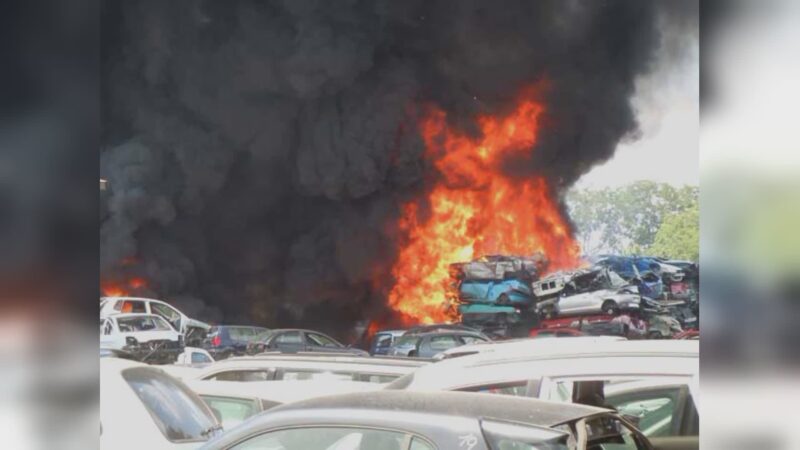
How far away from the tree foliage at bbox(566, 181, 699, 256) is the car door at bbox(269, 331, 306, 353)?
163cm

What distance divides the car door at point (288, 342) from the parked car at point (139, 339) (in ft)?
1.84

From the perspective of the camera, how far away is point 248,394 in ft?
16.9

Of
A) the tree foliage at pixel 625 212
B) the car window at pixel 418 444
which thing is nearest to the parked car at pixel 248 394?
the tree foliage at pixel 625 212

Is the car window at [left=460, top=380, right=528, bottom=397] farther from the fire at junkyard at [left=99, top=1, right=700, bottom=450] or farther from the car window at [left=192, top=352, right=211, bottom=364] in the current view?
the car window at [left=192, top=352, right=211, bottom=364]

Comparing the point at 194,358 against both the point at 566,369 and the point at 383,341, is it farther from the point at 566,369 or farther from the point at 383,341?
the point at 566,369

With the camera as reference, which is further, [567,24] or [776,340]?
[567,24]

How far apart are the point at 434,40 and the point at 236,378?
2.19 meters

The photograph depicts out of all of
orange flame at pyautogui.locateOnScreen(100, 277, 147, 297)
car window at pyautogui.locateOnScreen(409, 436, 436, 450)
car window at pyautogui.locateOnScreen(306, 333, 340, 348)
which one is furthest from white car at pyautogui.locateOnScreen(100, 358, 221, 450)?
car window at pyautogui.locateOnScreen(409, 436, 436, 450)

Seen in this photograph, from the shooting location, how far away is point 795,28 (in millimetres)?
3766

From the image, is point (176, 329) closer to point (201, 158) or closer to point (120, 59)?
point (201, 158)

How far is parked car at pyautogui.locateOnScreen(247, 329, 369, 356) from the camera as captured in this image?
5086mm

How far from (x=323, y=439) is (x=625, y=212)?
2.06m

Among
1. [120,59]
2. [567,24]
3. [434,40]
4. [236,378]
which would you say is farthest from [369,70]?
[236,378]

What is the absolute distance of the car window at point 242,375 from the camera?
5160 millimetres
